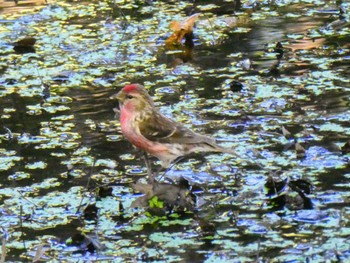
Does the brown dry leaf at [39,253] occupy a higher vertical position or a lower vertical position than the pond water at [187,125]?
higher

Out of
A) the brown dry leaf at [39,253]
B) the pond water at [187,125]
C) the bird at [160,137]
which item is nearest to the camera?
the brown dry leaf at [39,253]

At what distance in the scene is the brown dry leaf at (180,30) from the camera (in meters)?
9.48

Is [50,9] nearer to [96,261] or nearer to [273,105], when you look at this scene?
[273,105]

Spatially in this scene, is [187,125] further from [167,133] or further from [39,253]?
[39,253]

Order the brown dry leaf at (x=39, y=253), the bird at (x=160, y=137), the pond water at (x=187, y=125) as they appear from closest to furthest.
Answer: the brown dry leaf at (x=39, y=253) < the pond water at (x=187, y=125) < the bird at (x=160, y=137)

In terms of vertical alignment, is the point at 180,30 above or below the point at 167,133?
below

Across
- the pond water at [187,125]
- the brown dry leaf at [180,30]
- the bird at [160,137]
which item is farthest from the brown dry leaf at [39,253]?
the brown dry leaf at [180,30]

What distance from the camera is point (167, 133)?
245 inches

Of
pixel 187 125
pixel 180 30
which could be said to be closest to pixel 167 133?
pixel 187 125

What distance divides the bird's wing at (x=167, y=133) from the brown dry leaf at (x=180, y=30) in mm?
3253

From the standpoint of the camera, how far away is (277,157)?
21.4 ft

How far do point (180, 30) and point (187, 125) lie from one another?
94.0 inches

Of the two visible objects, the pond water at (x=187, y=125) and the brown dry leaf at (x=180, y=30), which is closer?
the pond water at (x=187, y=125)

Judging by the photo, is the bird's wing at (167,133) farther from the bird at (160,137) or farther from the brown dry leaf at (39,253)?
the brown dry leaf at (39,253)
